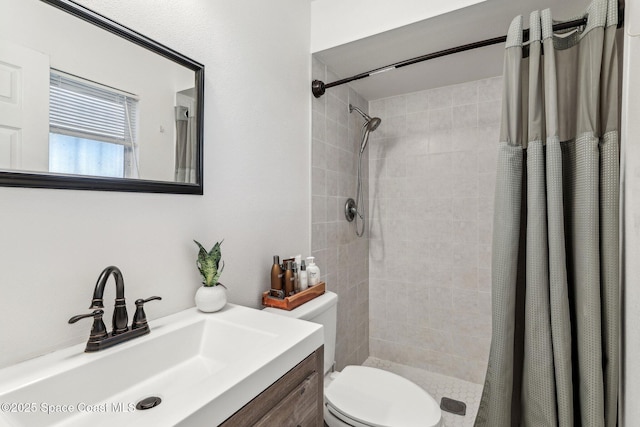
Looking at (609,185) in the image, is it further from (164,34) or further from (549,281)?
(164,34)

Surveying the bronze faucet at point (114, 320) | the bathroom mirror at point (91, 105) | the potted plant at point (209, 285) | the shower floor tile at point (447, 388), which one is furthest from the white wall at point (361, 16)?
the shower floor tile at point (447, 388)

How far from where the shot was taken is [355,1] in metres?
1.63

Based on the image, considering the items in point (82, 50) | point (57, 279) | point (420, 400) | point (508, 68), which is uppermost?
point (508, 68)

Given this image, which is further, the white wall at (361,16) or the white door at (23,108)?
the white wall at (361,16)

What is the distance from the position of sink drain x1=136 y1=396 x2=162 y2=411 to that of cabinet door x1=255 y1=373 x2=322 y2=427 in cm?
26

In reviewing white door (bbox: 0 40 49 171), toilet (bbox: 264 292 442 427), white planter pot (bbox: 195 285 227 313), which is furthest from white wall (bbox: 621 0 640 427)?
white door (bbox: 0 40 49 171)

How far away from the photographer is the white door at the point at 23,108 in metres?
0.71

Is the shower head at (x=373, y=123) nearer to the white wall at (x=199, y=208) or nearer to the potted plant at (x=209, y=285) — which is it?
the white wall at (x=199, y=208)

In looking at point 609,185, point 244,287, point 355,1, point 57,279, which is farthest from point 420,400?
point 355,1

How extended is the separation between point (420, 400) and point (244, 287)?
2.91ft

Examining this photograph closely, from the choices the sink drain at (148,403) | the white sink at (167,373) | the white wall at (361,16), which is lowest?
the sink drain at (148,403)

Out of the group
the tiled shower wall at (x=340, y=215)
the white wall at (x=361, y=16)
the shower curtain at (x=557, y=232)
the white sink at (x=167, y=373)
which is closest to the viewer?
the white sink at (x=167, y=373)

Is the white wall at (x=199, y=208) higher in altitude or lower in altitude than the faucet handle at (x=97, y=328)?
higher

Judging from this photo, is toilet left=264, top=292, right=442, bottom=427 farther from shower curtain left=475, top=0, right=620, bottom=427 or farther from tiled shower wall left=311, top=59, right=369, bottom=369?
tiled shower wall left=311, top=59, right=369, bottom=369
